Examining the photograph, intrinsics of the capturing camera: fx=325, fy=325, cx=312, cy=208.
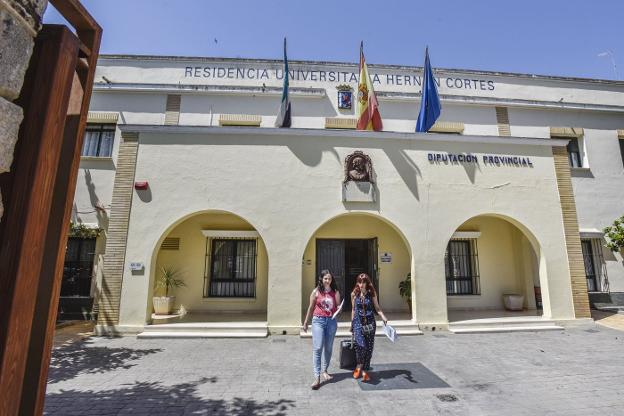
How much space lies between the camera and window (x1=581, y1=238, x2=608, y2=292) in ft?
39.3

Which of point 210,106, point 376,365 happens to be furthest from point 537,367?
point 210,106

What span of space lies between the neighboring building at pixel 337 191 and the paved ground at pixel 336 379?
1.50 metres

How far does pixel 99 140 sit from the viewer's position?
11.8 m

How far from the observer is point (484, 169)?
9.81m

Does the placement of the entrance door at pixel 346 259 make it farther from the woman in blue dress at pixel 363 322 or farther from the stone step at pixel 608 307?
the stone step at pixel 608 307

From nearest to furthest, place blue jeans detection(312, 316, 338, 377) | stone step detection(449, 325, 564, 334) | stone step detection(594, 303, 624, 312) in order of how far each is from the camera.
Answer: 1. blue jeans detection(312, 316, 338, 377)
2. stone step detection(449, 325, 564, 334)
3. stone step detection(594, 303, 624, 312)

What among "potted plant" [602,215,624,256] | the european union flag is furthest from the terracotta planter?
"potted plant" [602,215,624,256]

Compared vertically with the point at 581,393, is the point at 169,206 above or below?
above

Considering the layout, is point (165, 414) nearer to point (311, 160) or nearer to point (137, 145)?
point (311, 160)

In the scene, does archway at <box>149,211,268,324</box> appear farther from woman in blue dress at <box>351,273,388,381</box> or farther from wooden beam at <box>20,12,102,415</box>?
wooden beam at <box>20,12,102,415</box>

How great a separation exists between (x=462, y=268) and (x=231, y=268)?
8061 mm

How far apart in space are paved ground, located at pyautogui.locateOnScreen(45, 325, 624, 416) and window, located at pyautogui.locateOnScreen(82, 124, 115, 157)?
6663 millimetres

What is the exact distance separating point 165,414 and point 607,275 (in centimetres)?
1496

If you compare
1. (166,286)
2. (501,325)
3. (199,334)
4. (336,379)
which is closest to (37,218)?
(336,379)
